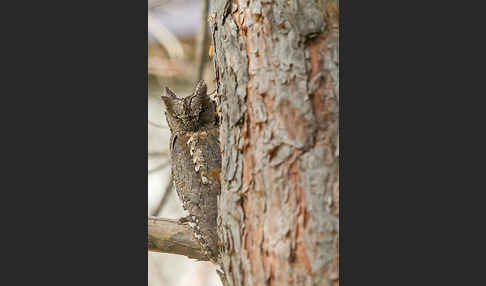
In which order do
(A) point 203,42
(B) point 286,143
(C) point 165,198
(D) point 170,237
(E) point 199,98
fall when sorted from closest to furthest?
(B) point 286,143
(E) point 199,98
(D) point 170,237
(A) point 203,42
(C) point 165,198

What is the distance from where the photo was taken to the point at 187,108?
189cm

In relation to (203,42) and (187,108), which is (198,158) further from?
(203,42)

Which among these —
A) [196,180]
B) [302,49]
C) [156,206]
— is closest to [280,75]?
[302,49]

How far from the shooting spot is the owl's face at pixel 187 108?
6.07 ft

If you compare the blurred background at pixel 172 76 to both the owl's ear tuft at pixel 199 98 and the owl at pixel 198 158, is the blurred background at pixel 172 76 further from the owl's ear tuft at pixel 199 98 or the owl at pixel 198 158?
the owl's ear tuft at pixel 199 98

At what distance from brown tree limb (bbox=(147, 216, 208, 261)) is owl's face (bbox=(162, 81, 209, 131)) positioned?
0.52 metres

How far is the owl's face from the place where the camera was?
1.85 metres

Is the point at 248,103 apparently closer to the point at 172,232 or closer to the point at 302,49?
the point at 302,49

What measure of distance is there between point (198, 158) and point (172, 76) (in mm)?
864

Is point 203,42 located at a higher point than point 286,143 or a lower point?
higher

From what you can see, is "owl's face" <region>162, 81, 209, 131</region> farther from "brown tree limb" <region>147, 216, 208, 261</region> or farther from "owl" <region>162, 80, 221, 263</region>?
"brown tree limb" <region>147, 216, 208, 261</region>

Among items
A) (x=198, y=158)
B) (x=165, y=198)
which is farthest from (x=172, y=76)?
(x=198, y=158)

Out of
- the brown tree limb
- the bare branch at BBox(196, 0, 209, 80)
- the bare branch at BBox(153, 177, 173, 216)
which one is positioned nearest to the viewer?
the brown tree limb

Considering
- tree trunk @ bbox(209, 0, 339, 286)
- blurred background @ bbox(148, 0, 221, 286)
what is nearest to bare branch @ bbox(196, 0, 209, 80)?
blurred background @ bbox(148, 0, 221, 286)
